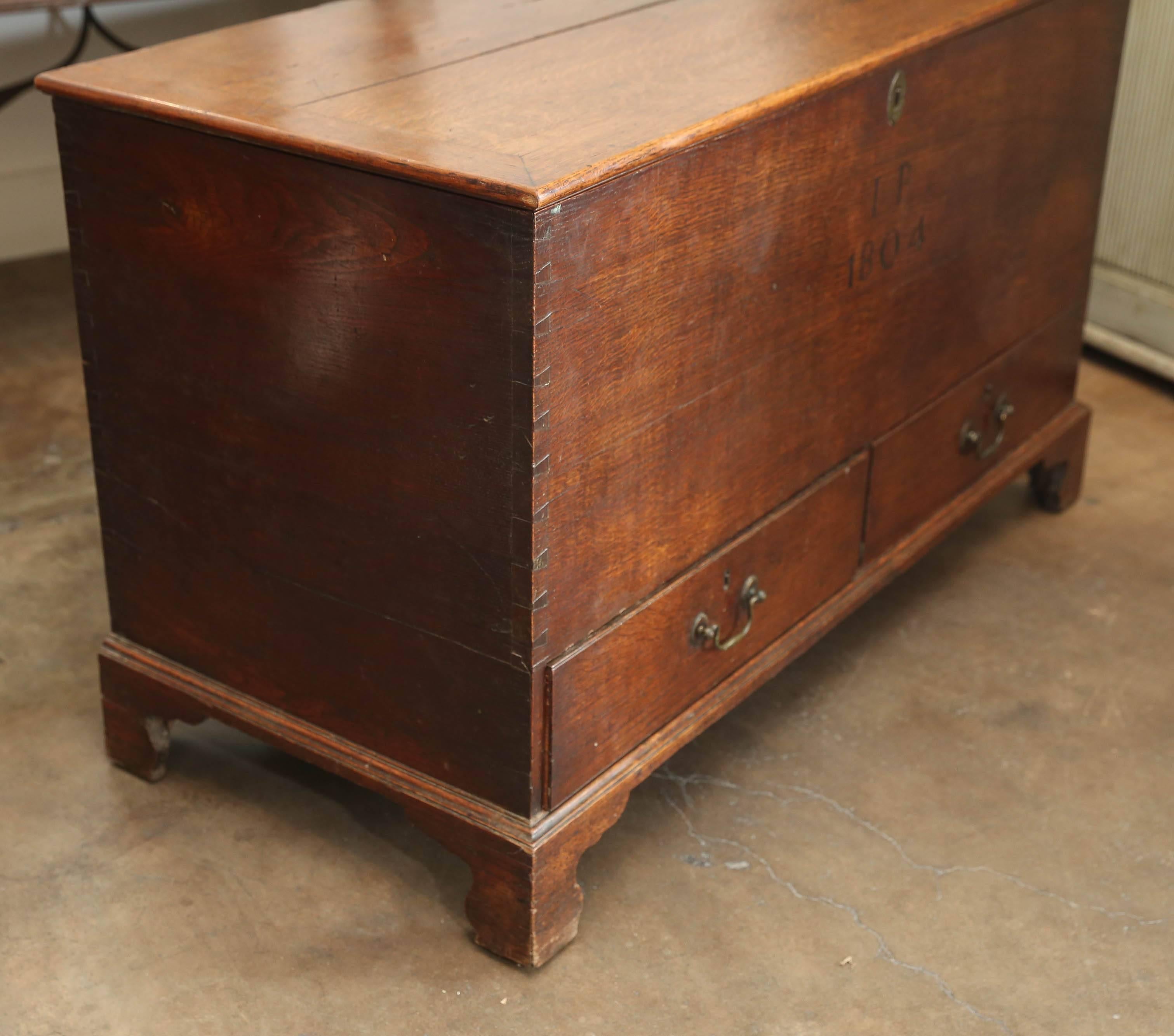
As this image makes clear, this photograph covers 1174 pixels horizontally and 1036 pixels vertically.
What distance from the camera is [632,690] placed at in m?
1.78

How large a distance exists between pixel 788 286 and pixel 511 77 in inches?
15.8

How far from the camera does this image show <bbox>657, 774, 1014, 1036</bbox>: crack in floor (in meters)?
1.70

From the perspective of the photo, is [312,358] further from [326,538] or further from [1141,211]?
[1141,211]

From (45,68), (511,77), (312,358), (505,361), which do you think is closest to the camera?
(505,361)

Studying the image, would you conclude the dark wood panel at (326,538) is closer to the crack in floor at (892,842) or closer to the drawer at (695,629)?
the drawer at (695,629)

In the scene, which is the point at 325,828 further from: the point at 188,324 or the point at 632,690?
the point at 188,324

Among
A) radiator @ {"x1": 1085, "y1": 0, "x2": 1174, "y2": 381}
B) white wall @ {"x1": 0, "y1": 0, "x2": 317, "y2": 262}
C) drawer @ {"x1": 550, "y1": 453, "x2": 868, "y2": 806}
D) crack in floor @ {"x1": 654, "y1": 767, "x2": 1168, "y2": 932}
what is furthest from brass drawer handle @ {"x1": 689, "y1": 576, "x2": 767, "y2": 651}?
white wall @ {"x1": 0, "y1": 0, "x2": 317, "y2": 262}

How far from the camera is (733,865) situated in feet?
6.32

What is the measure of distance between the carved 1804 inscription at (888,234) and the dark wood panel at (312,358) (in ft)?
2.13

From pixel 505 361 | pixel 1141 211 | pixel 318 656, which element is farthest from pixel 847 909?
pixel 1141 211

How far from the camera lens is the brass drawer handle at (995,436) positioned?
2414 mm

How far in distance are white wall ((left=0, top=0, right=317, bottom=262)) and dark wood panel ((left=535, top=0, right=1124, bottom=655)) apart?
219cm

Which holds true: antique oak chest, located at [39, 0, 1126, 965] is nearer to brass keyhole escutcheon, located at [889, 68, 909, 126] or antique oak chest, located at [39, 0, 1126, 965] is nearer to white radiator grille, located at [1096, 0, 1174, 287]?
brass keyhole escutcheon, located at [889, 68, 909, 126]

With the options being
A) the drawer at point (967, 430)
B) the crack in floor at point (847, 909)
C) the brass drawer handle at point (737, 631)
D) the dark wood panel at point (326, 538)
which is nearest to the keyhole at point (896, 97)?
the drawer at point (967, 430)
